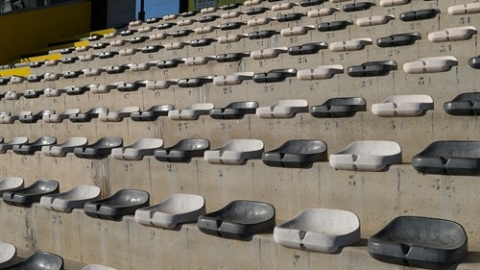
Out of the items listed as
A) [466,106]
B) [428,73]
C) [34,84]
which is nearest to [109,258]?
[466,106]

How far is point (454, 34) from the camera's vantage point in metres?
3.32

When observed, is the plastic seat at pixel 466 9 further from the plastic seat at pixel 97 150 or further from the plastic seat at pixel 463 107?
the plastic seat at pixel 97 150

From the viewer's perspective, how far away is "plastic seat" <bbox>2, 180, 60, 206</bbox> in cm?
285

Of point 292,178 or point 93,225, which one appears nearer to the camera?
point 292,178

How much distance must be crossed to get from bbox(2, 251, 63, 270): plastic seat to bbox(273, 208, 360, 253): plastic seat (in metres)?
0.92

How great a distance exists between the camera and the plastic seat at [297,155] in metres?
2.30

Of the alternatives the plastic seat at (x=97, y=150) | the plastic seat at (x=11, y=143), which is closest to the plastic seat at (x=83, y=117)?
the plastic seat at (x=11, y=143)

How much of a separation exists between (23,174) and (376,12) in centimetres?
353

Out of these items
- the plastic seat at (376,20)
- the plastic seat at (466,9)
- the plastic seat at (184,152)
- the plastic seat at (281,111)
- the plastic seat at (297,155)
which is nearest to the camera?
the plastic seat at (297,155)

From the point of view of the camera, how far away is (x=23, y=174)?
12.5ft

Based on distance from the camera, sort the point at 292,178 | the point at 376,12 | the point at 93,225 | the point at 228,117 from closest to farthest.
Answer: the point at 292,178
the point at 93,225
the point at 228,117
the point at 376,12

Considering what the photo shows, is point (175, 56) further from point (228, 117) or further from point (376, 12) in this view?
point (228, 117)

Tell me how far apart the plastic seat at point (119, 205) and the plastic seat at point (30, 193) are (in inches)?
20.0

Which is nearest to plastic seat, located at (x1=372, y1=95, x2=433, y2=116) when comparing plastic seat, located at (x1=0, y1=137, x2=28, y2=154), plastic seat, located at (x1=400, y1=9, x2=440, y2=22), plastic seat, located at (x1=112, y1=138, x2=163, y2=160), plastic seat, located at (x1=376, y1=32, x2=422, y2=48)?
plastic seat, located at (x1=376, y1=32, x2=422, y2=48)
